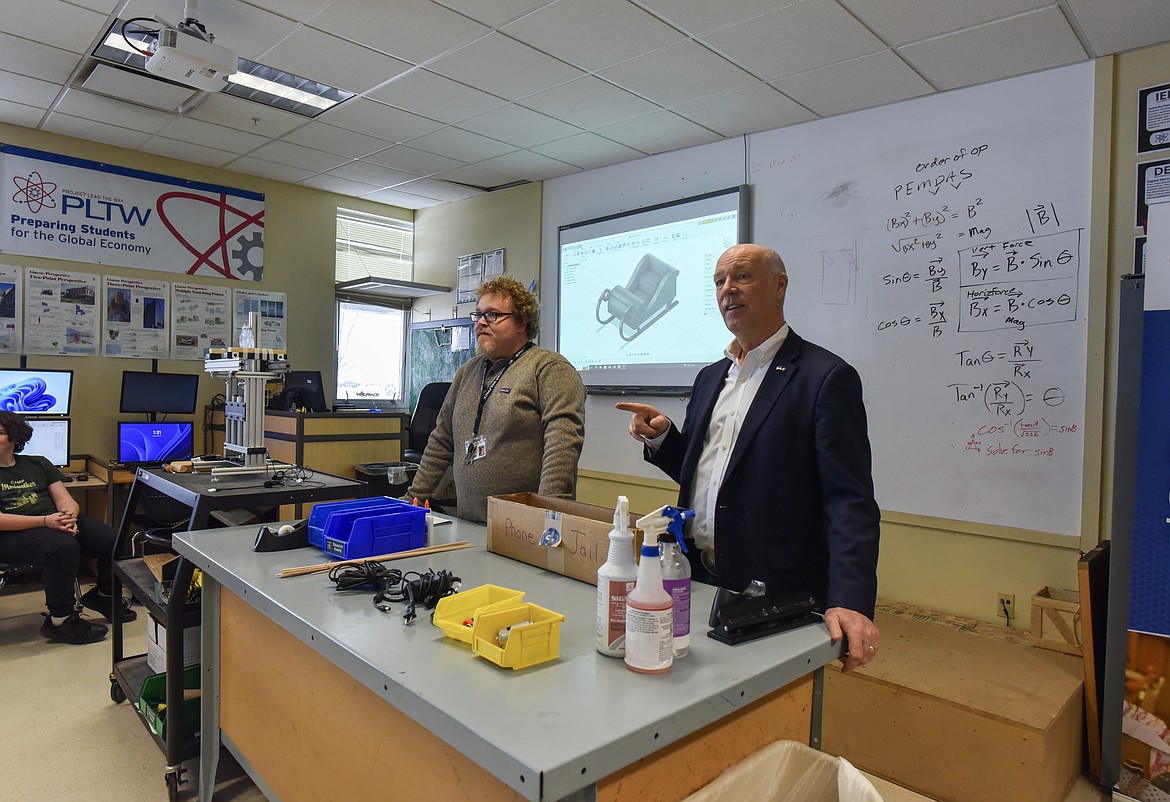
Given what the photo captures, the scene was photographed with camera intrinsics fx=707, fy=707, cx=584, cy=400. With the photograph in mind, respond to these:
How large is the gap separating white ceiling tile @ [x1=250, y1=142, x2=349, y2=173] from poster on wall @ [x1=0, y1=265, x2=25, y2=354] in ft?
5.33

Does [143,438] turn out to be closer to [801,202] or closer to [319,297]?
[319,297]

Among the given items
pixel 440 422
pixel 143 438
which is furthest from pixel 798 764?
pixel 143 438

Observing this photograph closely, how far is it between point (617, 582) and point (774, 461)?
0.66 metres

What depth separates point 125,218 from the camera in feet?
15.6

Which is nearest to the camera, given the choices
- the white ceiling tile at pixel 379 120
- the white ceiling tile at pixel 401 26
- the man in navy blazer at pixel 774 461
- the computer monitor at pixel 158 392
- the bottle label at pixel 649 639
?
the bottle label at pixel 649 639

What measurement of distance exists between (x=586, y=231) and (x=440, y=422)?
261cm

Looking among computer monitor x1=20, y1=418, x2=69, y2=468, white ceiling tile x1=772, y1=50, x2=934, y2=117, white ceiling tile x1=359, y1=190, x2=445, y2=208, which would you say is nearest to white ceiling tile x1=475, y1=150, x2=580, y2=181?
white ceiling tile x1=359, y1=190, x2=445, y2=208

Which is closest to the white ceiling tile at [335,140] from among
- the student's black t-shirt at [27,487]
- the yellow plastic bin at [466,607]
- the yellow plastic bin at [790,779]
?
the student's black t-shirt at [27,487]

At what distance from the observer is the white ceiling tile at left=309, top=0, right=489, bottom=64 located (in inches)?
111

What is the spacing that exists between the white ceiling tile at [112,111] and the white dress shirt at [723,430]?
3.90 m

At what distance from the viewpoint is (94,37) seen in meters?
3.17

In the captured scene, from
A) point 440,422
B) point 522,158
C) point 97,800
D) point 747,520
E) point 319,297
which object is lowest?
point 97,800

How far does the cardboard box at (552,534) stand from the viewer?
4.91 ft

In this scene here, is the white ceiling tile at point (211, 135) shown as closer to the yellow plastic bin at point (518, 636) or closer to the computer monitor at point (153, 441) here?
the computer monitor at point (153, 441)
